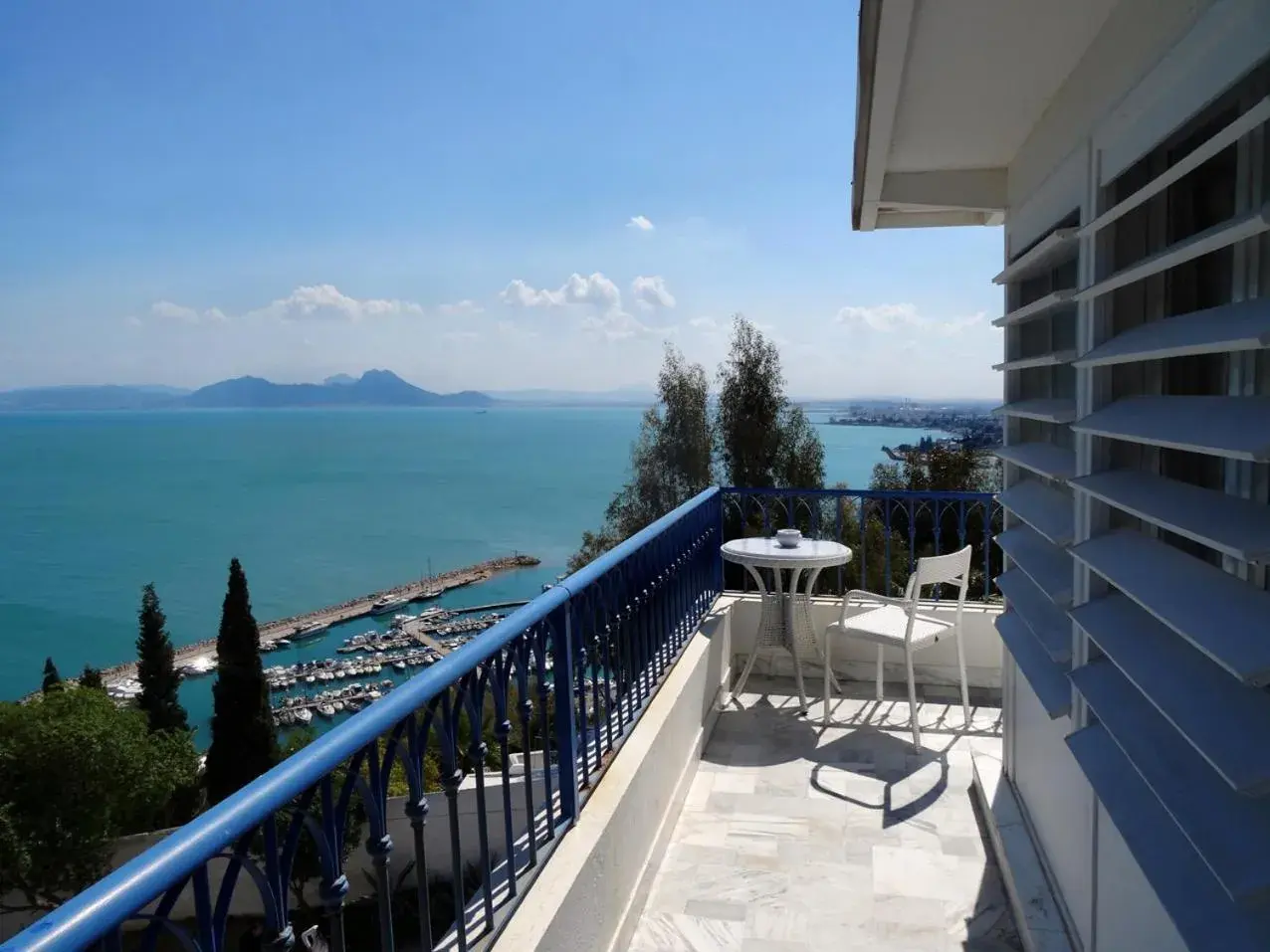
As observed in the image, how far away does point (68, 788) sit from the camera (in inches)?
1049

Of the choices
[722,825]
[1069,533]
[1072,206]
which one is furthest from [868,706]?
[1072,206]

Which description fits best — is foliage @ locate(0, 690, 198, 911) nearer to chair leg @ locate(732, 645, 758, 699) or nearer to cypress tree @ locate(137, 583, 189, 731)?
cypress tree @ locate(137, 583, 189, 731)

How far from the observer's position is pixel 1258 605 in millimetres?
1028

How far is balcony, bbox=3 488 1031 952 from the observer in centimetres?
101

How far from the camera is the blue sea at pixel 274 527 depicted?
62.4m

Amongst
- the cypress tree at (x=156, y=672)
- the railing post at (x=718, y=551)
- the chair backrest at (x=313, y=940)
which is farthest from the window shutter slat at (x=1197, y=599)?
the cypress tree at (x=156, y=672)

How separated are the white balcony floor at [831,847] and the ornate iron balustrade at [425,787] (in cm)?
56

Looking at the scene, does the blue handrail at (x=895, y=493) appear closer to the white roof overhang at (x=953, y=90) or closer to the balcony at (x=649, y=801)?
the balcony at (x=649, y=801)

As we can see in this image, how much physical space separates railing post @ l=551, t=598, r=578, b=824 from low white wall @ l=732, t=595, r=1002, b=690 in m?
2.68

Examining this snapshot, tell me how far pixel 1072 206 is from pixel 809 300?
57.0 metres

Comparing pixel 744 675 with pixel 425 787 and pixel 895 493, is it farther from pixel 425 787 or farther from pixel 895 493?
pixel 425 787

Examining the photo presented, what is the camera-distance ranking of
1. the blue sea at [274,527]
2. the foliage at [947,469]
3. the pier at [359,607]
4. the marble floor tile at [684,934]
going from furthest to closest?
the blue sea at [274,527] < the pier at [359,607] < the foliage at [947,469] < the marble floor tile at [684,934]

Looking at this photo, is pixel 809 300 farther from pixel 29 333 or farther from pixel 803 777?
pixel 29 333

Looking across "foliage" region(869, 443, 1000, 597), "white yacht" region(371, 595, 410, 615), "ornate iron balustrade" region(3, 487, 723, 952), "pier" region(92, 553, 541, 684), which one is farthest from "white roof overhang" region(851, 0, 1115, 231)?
"white yacht" region(371, 595, 410, 615)
